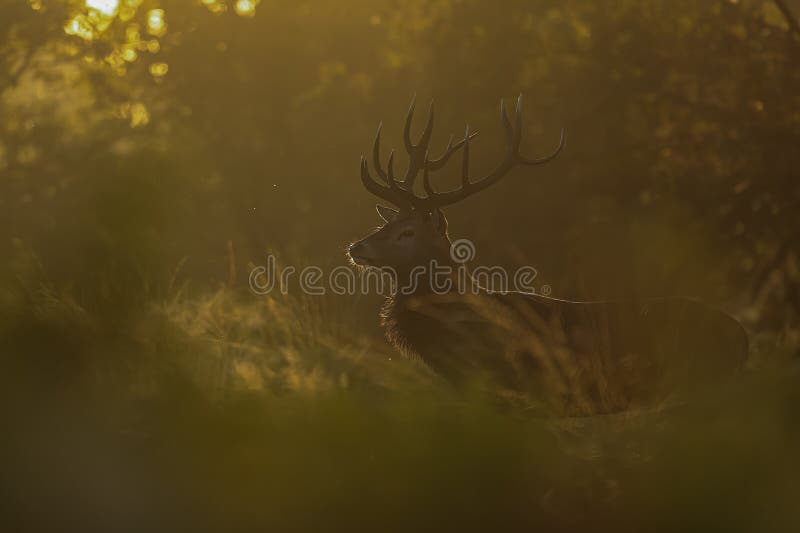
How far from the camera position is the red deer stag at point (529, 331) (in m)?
5.75

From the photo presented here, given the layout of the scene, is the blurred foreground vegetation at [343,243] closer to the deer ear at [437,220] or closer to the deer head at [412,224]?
the deer head at [412,224]

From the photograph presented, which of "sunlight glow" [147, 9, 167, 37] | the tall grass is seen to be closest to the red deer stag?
the tall grass

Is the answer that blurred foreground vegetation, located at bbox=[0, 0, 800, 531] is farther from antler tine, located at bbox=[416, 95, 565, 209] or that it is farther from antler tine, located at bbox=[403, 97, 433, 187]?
antler tine, located at bbox=[403, 97, 433, 187]

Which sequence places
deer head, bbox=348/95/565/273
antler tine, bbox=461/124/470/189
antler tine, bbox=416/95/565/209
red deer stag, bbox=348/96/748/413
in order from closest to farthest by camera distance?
1. red deer stag, bbox=348/96/748/413
2. deer head, bbox=348/95/565/273
3. antler tine, bbox=461/124/470/189
4. antler tine, bbox=416/95/565/209

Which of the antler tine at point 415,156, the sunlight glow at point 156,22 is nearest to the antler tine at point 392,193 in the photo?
the antler tine at point 415,156

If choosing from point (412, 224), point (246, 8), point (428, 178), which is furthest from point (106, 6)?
point (412, 224)

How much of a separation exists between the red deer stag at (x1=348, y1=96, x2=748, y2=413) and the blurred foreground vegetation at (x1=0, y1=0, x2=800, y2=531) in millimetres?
537

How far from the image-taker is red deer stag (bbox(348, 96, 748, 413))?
5.75 meters

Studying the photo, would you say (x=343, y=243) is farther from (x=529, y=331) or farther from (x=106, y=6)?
(x=529, y=331)

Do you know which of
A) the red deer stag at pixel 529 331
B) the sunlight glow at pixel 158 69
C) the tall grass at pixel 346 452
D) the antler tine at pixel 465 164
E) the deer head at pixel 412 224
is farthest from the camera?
the sunlight glow at pixel 158 69

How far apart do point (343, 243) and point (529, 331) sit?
9.01 m

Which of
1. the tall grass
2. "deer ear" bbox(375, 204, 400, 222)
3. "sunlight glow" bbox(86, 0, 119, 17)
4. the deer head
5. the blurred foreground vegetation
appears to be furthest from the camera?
"sunlight glow" bbox(86, 0, 119, 17)

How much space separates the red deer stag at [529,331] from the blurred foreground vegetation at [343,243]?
0.54 m

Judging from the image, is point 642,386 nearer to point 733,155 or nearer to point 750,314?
point 750,314
